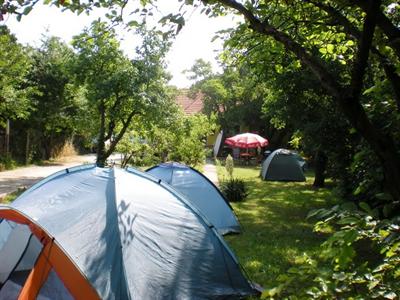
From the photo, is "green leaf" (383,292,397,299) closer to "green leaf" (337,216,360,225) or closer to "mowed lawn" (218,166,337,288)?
"green leaf" (337,216,360,225)

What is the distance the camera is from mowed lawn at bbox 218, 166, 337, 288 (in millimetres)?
6606

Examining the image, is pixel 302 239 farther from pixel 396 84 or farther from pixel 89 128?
pixel 89 128

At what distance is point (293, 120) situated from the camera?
11148 millimetres

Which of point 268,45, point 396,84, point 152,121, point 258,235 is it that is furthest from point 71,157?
point 396,84

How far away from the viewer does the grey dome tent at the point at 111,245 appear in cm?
420

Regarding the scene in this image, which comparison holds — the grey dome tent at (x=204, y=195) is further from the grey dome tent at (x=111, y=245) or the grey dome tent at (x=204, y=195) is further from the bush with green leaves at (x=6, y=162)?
the bush with green leaves at (x=6, y=162)

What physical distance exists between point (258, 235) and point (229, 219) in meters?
0.65

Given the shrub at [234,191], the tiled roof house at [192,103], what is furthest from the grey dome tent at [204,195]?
the tiled roof house at [192,103]

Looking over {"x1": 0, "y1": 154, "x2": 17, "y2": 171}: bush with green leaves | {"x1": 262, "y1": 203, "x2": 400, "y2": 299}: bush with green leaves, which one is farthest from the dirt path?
{"x1": 262, "y1": 203, "x2": 400, "y2": 299}: bush with green leaves

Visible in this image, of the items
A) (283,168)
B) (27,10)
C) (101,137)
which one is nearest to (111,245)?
(27,10)

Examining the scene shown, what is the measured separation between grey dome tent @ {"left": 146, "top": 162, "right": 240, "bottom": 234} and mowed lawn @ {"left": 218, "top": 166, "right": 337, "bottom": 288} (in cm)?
33

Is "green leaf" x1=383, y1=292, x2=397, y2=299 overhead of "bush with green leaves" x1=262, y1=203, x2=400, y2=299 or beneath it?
beneath

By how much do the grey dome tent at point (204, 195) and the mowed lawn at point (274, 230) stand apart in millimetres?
328

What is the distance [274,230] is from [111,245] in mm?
5205
